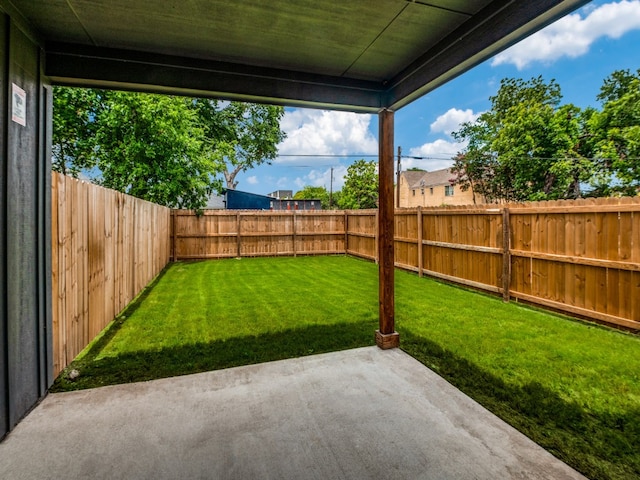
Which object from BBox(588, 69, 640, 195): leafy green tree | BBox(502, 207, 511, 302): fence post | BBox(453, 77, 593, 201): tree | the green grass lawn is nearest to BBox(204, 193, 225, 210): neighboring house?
the green grass lawn

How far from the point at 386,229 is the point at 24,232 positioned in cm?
295

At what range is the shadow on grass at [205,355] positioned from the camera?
9.39 feet

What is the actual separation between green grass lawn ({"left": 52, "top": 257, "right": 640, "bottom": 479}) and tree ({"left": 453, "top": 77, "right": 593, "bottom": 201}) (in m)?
11.7

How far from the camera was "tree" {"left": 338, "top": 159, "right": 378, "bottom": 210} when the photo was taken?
2753 cm

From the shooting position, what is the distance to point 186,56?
2684 millimetres

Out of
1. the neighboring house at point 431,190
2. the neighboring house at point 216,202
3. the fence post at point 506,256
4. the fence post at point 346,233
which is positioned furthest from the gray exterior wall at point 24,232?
the neighboring house at point 431,190

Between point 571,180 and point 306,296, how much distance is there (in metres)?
13.9

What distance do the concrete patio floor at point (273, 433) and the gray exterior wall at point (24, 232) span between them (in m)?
0.28

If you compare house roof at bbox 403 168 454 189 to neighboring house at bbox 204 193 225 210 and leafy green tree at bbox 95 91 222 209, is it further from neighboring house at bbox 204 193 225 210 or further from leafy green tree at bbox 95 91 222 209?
leafy green tree at bbox 95 91 222 209

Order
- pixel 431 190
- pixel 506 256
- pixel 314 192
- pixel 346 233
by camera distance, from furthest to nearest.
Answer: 1. pixel 314 192
2. pixel 431 190
3. pixel 346 233
4. pixel 506 256

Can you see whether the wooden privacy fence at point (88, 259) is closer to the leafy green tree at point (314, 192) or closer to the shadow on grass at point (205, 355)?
the shadow on grass at point (205, 355)

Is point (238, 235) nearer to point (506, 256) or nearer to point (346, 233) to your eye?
point (346, 233)

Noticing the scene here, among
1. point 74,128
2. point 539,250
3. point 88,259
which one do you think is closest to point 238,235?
point 74,128

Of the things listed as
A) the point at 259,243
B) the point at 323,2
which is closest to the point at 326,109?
the point at 323,2
